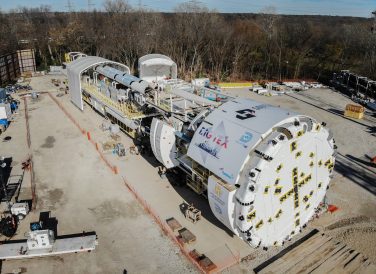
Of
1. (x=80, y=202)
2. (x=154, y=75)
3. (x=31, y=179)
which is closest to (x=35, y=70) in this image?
(x=154, y=75)

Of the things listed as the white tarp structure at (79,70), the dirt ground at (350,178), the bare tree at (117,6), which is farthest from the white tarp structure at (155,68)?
the bare tree at (117,6)

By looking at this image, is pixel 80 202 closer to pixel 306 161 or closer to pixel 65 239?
pixel 65 239

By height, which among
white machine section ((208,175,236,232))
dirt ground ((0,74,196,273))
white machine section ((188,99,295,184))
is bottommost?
dirt ground ((0,74,196,273))

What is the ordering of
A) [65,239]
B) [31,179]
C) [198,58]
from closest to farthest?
[65,239] → [31,179] → [198,58]

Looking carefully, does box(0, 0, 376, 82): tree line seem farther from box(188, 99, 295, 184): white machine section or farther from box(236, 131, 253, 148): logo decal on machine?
box(236, 131, 253, 148): logo decal on machine

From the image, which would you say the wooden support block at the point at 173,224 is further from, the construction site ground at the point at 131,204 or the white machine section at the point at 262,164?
the white machine section at the point at 262,164

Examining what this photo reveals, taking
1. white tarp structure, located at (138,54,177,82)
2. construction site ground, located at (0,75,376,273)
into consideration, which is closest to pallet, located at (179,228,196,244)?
construction site ground, located at (0,75,376,273)
